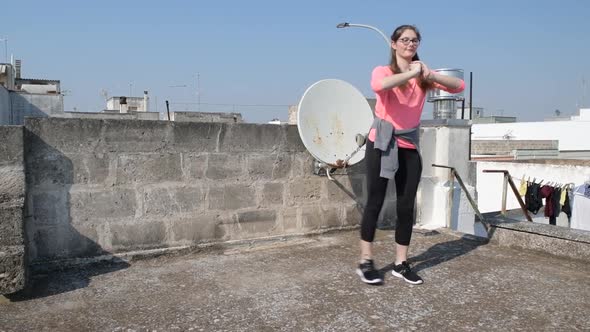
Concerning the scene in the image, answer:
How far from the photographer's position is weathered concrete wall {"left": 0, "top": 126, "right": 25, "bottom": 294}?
2.50 meters

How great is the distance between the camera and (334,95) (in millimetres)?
4105

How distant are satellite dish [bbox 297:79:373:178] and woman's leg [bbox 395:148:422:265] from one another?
942 millimetres

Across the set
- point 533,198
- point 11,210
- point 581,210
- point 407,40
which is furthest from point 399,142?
point 581,210

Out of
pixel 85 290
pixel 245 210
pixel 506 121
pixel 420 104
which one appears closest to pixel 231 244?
pixel 245 210

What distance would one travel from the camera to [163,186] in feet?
11.7

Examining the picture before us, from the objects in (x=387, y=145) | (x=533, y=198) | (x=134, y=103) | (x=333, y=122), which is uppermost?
(x=134, y=103)

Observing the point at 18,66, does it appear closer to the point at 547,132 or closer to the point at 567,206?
the point at 567,206

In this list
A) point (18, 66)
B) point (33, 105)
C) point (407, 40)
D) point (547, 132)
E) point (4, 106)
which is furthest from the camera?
point (547, 132)

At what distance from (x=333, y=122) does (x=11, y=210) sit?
8.38 ft

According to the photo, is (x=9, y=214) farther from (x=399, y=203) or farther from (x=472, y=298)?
(x=472, y=298)

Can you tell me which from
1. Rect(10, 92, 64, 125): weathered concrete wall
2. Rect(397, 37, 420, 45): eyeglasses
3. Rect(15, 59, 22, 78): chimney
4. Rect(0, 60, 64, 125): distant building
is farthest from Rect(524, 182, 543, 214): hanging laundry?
Rect(15, 59, 22, 78): chimney

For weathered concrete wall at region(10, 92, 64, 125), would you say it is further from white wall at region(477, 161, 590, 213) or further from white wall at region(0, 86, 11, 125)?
white wall at region(477, 161, 590, 213)

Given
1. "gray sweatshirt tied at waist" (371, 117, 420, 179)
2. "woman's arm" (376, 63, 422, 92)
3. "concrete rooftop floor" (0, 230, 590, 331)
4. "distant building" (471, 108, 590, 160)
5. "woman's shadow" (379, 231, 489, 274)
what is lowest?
"concrete rooftop floor" (0, 230, 590, 331)

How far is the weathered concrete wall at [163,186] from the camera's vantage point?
3193 millimetres
